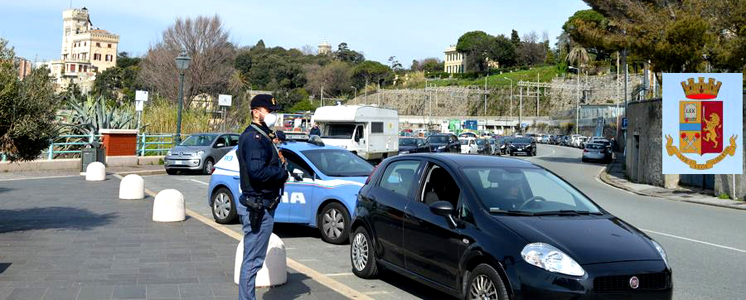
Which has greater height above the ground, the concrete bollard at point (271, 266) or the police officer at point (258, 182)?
the police officer at point (258, 182)

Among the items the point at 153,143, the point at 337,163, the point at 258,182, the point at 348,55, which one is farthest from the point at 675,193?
the point at 348,55

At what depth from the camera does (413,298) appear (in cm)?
714

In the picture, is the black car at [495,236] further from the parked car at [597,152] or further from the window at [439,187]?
the parked car at [597,152]

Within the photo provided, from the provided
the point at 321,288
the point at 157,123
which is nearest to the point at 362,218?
the point at 321,288

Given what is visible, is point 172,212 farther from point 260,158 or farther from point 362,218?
point 260,158

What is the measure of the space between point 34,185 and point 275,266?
531 inches

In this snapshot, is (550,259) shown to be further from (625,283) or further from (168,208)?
(168,208)

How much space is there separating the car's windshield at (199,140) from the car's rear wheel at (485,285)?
2050cm

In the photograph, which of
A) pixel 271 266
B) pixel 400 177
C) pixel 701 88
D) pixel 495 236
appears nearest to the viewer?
Result: pixel 495 236

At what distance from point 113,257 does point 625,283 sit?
19.7 feet

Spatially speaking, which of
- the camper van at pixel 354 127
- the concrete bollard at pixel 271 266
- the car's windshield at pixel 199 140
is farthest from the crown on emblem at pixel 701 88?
the concrete bollard at pixel 271 266

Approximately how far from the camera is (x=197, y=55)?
5112 centimetres

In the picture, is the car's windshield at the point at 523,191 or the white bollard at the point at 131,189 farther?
the white bollard at the point at 131,189

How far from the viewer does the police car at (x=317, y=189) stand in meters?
10.1
